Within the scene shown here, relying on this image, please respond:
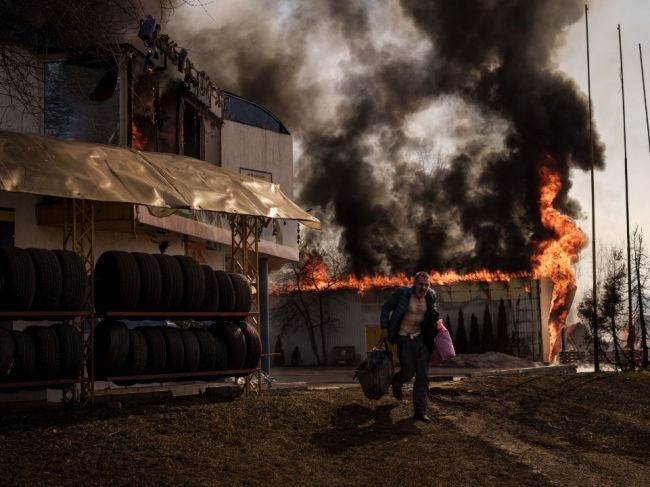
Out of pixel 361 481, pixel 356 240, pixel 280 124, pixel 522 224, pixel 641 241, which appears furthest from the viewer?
pixel 356 240

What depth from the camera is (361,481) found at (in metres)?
9.21

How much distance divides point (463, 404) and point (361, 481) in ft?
16.6

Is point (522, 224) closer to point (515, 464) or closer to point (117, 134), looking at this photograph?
point (117, 134)

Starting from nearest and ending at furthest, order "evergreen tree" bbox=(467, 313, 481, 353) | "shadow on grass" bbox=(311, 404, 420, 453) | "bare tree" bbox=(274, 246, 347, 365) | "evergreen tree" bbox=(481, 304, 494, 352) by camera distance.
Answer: "shadow on grass" bbox=(311, 404, 420, 453)
"evergreen tree" bbox=(481, 304, 494, 352)
"evergreen tree" bbox=(467, 313, 481, 353)
"bare tree" bbox=(274, 246, 347, 365)

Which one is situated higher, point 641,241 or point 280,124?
point 280,124

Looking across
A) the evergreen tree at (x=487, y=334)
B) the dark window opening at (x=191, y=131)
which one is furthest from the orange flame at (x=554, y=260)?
the dark window opening at (x=191, y=131)

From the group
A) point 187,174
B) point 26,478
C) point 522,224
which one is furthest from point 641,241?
point 26,478

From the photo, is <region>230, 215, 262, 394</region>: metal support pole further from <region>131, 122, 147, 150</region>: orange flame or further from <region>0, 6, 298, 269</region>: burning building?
<region>131, 122, 147, 150</region>: orange flame

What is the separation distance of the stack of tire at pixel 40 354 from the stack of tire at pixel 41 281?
274mm

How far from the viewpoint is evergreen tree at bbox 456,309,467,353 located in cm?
4216

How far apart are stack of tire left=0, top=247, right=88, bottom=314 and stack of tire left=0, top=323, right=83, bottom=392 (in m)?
0.27

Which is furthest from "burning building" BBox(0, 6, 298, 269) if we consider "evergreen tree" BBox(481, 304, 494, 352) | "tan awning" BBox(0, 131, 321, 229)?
"evergreen tree" BBox(481, 304, 494, 352)

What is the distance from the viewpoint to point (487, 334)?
41875 millimetres

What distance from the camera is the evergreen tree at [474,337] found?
137 feet
